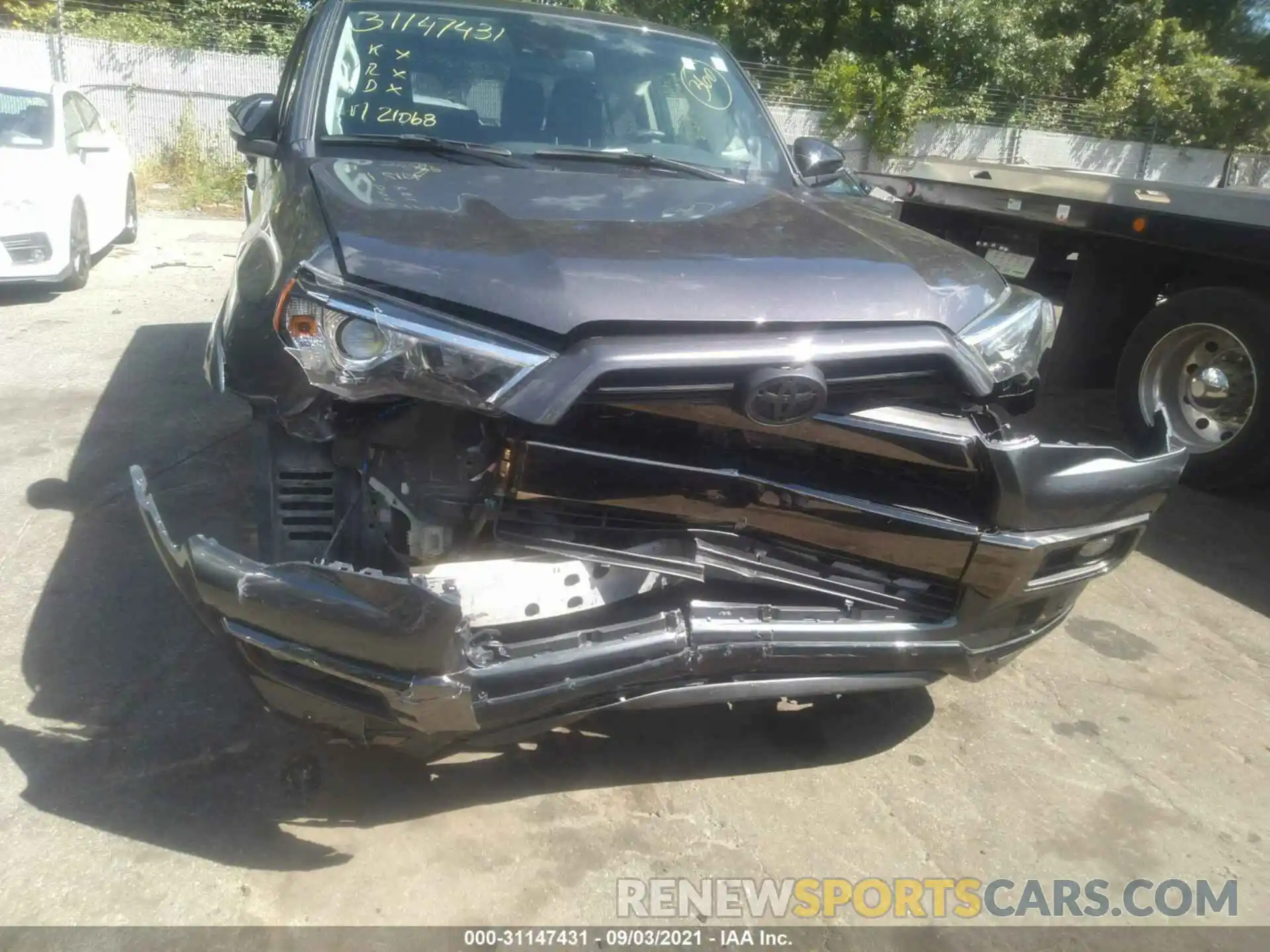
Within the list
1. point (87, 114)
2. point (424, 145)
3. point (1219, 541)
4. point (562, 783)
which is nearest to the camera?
point (562, 783)

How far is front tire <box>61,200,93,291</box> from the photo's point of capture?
317 inches

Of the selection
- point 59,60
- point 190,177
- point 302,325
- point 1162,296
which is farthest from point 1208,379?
point 59,60

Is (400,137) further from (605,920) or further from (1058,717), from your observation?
(1058,717)

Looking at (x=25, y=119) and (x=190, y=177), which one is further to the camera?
(x=190, y=177)

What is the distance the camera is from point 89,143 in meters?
8.65

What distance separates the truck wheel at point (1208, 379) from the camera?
5.12 meters

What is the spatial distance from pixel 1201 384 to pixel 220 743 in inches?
205

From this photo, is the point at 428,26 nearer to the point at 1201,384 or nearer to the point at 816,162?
the point at 816,162

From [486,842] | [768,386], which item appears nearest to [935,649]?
[768,386]

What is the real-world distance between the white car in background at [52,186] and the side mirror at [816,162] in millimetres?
6240

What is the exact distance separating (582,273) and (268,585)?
954mm

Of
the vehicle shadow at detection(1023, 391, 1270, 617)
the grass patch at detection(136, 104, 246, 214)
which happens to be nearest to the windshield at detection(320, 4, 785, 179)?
the vehicle shadow at detection(1023, 391, 1270, 617)

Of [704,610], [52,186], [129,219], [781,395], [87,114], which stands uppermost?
[781,395]

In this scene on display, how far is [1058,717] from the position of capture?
3.43m
